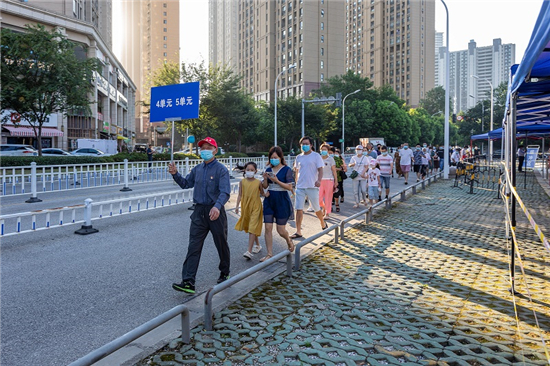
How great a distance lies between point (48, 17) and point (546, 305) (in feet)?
147

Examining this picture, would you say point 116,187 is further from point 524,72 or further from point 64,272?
point 524,72

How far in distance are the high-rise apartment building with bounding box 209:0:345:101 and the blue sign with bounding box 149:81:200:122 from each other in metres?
72.1

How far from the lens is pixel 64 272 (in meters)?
5.99

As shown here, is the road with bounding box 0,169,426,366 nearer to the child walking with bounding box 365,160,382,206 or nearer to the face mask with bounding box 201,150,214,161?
the face mask with bounding box 201,150,214,161

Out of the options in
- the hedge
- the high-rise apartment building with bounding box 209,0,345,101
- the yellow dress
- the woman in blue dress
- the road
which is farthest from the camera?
the high-rise apartment building with bounding box 209,0,345,101

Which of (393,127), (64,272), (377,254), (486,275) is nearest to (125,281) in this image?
(64,272)

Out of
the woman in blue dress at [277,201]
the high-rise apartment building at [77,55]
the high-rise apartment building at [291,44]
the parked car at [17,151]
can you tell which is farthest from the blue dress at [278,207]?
the high-rise apartment building at [291,44]

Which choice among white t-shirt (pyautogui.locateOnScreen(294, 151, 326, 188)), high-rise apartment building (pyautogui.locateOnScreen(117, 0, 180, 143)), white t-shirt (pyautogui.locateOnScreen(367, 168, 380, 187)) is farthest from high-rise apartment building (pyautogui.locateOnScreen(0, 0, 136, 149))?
high-rise apartment building (pyautogui.locateOnScreen(117, 0, 180, 143))

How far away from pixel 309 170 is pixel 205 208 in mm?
3420

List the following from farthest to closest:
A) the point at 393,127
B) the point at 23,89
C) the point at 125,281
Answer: the point at 393,127
the point at 23,89
the point at 125,281

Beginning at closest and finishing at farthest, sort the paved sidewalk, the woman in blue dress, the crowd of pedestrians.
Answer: the paved sidewalk < the crowd of pedestrians < the woman in blue dress

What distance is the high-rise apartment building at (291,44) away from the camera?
8575cm

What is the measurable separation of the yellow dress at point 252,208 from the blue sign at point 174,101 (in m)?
4.10

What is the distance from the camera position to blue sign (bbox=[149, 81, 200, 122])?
10.1m
